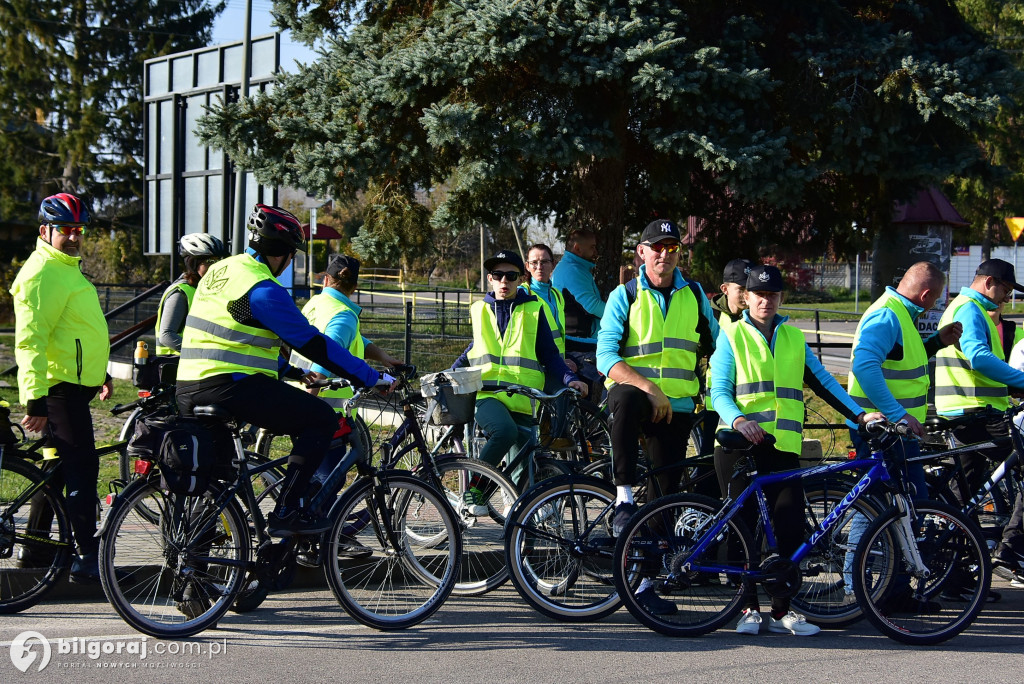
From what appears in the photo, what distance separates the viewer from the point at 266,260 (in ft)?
18.2

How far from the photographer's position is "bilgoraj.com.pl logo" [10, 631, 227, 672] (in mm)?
5008

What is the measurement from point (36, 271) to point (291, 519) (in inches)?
76.4

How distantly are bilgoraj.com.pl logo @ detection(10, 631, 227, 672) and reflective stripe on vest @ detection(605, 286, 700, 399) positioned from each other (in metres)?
2.77

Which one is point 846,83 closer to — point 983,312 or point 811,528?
point 983,312

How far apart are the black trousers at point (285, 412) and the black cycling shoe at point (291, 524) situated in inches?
1.9

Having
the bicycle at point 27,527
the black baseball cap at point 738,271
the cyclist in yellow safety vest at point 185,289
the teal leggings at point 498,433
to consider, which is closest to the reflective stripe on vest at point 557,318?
the teal leggings at point 498,433

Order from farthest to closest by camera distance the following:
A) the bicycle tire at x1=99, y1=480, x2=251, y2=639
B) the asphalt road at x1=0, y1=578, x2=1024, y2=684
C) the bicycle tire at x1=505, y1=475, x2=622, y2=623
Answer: the bicycle tire at x1=505, y1=475, x2=622, y2=623 < the bicycle tire at x1=99, y1=480, x2=251, y2=639 < the asphalt road at x1=0, y1=578, x2=1024, y2=684

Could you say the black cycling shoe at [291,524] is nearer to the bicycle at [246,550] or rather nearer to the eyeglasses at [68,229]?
the bicycle at [246,550]

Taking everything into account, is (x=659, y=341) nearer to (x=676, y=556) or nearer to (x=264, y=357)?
(x=676, y=556)

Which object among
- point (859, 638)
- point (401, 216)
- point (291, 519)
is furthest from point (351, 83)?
point (859, 638)

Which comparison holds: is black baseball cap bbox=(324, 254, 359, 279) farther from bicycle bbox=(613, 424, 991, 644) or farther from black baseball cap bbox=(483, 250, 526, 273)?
bicycle bbox=(613, 424, 991, 644)

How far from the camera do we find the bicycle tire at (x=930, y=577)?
557cm

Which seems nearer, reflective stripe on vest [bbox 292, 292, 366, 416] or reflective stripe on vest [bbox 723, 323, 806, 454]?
reflective stripe on vest [bbox 723, 323, 806, 454]

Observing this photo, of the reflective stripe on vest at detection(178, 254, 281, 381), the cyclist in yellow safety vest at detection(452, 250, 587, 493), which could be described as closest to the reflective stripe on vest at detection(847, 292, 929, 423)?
the cyclist in yellow safety vest at detection(452, 250, 587, 493)
